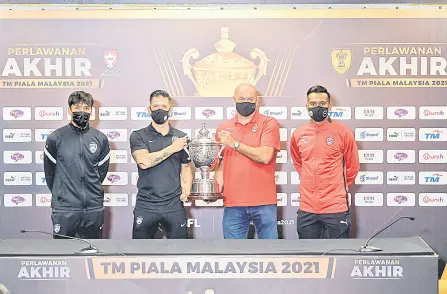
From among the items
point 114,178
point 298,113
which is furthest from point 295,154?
point 114,178

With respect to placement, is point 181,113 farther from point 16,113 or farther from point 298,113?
point 16,113

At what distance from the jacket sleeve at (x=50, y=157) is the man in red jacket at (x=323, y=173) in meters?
1.82

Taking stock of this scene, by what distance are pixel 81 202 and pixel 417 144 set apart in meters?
2.80

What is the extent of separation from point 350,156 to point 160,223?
1.51 meters

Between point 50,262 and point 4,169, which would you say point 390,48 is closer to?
point 4,169

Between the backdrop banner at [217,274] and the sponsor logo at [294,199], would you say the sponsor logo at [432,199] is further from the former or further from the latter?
the backdrop banner at [217,274]

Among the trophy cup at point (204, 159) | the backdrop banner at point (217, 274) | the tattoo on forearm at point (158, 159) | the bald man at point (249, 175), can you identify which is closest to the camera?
the backdrop banner at point (217, 274)

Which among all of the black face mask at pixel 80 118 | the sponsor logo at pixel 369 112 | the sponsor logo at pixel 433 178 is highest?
the sponsor logo at pixel 369 112

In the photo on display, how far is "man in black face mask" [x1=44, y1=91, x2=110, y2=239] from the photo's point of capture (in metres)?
4.73

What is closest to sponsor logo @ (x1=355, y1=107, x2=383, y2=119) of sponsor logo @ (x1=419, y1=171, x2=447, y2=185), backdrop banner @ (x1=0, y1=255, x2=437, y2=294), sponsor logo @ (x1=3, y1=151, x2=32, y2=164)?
sponsor logo @ (x1=419, y1=171, x2=447, y2=185)

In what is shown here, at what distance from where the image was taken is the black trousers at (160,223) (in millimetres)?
4762

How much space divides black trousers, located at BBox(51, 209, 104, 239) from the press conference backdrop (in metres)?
0.67

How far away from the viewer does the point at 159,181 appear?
477 centimetres

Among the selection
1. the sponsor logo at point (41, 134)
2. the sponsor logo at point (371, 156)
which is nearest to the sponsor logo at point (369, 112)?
the sponsor logo at point (371, 156)
